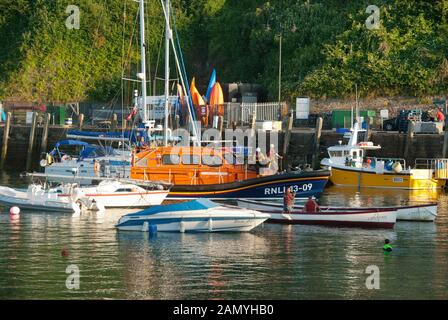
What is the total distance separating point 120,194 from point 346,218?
9898 mm

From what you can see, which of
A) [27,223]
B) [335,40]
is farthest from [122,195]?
→ [335,40]

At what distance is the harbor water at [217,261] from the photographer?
31047mm

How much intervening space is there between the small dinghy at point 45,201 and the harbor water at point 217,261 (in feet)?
2.94

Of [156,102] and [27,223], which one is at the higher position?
[156,102]

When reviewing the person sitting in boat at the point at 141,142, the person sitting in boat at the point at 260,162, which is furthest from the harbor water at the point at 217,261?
the person sitting in boat at the point at 141,142

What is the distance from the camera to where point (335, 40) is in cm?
7300

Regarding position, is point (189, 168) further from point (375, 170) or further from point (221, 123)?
point (221, 123)

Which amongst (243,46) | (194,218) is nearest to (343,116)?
(243,46)

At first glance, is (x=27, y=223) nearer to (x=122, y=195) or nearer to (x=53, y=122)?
(x=122, y=195)

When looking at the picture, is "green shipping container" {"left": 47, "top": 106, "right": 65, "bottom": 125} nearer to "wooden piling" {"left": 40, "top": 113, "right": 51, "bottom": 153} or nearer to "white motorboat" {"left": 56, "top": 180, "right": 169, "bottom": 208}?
"wooden piling" {"left": 40, "top": 113, "right": 51, "bottom": 153}

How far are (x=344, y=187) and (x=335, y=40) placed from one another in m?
18.4

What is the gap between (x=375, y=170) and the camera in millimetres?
56375

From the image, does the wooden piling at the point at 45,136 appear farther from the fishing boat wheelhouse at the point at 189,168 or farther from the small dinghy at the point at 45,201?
the small dinghy at the point at 45,201
